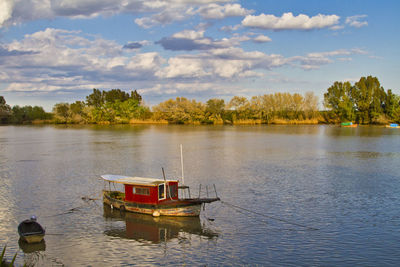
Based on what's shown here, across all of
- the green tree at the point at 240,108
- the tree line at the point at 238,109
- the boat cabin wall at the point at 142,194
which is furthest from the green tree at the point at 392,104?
the boat cabin wall at the point at 142,194

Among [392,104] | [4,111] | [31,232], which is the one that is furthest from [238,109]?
[31,232]

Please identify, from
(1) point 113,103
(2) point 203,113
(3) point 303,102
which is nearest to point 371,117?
(3) point 303,102

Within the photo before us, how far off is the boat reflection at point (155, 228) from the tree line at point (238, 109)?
11842cm

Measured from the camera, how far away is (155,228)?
21297 millimetres

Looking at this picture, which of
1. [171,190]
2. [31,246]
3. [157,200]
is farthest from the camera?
[171,190]

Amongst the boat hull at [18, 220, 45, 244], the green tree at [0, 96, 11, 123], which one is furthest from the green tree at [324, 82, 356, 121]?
the green tree at [0, 96, 11, 123]

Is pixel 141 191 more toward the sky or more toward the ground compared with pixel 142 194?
more toward the sky

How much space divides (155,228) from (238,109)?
130m

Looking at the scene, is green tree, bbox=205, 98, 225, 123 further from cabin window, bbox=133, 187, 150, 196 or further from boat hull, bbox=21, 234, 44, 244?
boat hull, bbox=21, 234, 44, 244

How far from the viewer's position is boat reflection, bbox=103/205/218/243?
20094mm

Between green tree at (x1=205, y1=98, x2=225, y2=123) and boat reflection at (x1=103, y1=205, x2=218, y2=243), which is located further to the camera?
green tree at (x1=205, y1=98, x2=225, y2=123)

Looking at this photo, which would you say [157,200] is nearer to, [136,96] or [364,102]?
[364,102]

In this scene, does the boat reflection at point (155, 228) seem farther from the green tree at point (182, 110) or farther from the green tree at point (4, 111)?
the green tree at point (4, 111)

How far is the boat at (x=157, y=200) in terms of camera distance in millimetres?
22388
